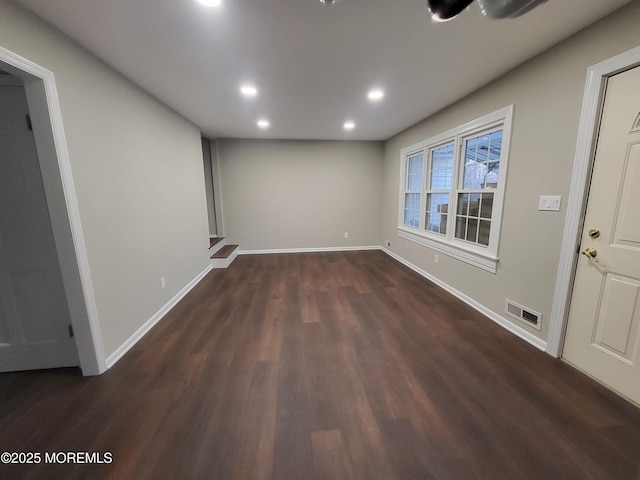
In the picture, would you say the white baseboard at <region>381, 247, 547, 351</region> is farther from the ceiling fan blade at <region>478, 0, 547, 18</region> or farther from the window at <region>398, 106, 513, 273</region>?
the ceiling fan blade at <region>478, 0, 547, 18</region>

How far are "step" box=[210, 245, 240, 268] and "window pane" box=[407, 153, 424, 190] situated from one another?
365cm

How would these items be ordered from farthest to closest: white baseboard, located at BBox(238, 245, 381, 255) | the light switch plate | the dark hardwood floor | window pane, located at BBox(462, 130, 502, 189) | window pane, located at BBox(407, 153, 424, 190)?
white baseboard, located at BBox(238, 245, 381, 255) → window pane, located at BBox(407, 153, 424, 190) → window pane, located at BBox(462, 130, 502, 189) → the light switch plate → the dark hardwood floor

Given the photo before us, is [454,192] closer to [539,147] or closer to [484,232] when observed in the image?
[484,232]

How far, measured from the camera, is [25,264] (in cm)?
171

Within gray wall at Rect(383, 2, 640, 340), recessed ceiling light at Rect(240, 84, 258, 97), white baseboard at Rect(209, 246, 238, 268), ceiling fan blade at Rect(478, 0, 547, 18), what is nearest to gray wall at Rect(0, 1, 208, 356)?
recessed ceiling light at Rect(240, 84, 258, 97)

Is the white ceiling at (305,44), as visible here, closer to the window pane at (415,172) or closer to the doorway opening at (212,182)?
the window pane at (415,172)

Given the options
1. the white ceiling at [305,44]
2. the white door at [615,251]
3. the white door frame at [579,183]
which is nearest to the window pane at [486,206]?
the white door frame at [579,183]

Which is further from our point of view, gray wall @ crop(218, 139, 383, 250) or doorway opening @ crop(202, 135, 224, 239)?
gray wall @ crop(218, 139, 383, 250)

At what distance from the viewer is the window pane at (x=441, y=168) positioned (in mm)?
3391

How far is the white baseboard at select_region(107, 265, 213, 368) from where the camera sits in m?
1.98

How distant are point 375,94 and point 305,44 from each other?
3.89 ft

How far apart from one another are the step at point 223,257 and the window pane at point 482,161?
4.00m

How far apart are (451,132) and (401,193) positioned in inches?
63.8

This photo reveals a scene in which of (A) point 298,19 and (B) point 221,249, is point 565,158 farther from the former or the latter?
(B) point 221,249
